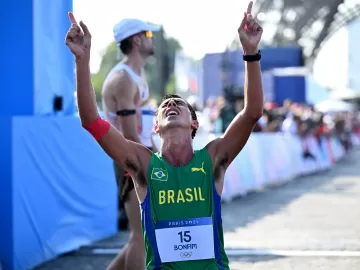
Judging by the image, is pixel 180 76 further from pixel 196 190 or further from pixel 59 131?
pixel 196 190

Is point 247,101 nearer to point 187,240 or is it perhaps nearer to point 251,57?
point 251,57

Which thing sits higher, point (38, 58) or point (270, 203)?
point (38, 58)

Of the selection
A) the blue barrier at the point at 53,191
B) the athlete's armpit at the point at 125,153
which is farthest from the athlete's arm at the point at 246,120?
the blue barrier at the point at 53,191

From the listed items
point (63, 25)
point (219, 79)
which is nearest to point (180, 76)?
point (219, 79)

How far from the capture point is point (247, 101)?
12.6ft

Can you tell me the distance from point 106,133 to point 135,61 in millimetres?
1837

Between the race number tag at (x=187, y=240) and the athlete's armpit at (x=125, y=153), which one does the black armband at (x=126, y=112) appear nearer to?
the athlete's armpit at (x=125, y=153)

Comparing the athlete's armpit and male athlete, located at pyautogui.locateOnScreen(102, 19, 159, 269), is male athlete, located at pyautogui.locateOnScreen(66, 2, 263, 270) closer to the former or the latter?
the athlete's armpit

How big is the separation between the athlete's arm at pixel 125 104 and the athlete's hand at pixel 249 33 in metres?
1.63

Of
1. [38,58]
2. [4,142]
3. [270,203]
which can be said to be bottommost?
[270,203]

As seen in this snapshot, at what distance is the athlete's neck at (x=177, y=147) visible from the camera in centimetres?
383

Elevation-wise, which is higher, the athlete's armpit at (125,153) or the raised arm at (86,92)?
the raised arm at (86,92)

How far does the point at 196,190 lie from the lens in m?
3.74

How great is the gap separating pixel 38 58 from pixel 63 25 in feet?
2.71
